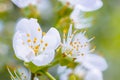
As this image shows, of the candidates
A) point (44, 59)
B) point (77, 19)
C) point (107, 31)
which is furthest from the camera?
point (107, 31)

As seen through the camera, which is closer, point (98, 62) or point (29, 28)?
point (29, 28)

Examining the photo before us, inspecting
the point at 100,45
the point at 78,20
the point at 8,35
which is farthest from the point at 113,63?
the point at 78,20

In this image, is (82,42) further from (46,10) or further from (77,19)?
(46,10)

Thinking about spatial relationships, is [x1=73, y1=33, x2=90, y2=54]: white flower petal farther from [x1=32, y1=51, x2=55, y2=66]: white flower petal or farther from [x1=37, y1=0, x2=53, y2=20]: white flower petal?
[x1=37, y1=0, x2=53, y2=20]: white flower petal

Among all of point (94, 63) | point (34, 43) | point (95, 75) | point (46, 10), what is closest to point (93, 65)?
point (94, 63)

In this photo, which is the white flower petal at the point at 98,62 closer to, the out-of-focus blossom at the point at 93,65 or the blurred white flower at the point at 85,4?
the out-of-focus blossom at the point at 93,65

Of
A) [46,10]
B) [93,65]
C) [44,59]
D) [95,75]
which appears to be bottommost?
[44,59]
